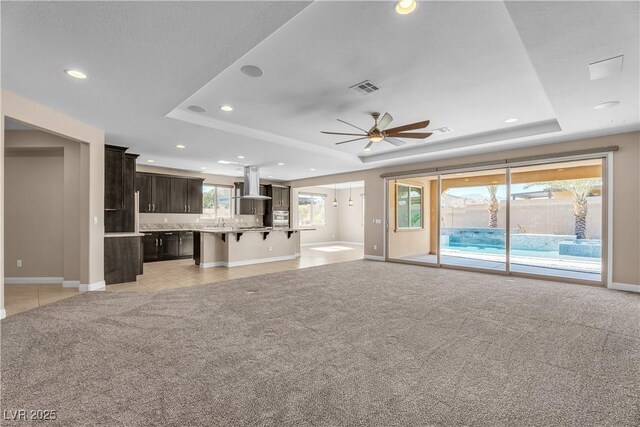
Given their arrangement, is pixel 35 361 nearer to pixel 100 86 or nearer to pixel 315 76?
pixel 100 86

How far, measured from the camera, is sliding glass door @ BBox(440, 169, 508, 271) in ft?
22.4

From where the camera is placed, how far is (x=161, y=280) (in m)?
5.71

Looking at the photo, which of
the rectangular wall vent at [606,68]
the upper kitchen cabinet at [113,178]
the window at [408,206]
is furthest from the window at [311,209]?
the rectangular wall vent at [606,68]

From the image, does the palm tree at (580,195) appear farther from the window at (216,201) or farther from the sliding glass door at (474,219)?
the window at (216,201)

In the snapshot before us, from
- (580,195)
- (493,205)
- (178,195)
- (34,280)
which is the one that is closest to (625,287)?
(580,195)

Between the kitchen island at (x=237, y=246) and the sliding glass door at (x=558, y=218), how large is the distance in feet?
18.9

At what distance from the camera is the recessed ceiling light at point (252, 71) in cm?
313

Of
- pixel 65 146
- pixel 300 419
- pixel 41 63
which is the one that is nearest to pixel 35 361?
pixel 300 419

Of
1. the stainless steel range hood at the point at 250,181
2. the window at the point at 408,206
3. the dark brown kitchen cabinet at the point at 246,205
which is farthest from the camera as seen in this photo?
the dark brown kitchen cabinet at the point at 246,205

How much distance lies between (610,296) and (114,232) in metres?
8.69

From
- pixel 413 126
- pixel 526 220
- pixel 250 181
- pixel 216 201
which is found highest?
pixel 413 126

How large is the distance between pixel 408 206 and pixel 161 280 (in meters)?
6.91

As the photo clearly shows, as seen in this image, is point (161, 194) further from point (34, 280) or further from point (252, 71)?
point (252, 71)

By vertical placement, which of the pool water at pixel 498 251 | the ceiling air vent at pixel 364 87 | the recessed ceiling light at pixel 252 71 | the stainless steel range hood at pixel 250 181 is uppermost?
the recessed ceiling light at pixel 252 71
